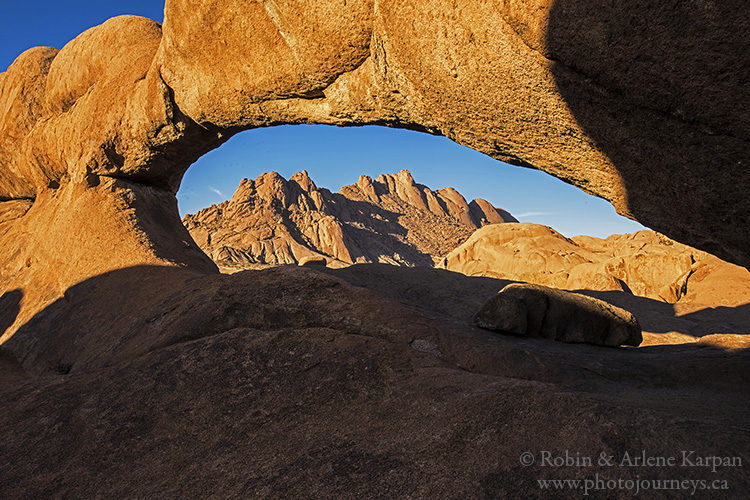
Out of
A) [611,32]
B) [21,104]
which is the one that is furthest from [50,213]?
[611,32]

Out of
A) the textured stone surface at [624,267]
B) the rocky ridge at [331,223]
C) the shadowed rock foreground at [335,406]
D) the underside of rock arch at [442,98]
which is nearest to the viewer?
the shadowed rock foreground at [335,406]

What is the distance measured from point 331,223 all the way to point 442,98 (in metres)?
53.9

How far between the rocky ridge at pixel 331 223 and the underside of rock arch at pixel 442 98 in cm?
2689

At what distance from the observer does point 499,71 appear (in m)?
3.21

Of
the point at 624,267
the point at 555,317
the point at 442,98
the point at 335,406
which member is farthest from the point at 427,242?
the point at 335,406

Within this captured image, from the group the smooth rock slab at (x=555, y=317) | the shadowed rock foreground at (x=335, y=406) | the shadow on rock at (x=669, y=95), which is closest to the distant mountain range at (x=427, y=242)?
the smooth rock slab at (x=555, y=317)

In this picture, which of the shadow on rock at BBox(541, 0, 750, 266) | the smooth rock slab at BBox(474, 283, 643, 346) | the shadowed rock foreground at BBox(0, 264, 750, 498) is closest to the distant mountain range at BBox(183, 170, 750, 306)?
the smooth rock slab at BBox(474, 283, 643, 346)

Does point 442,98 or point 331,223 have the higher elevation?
point 331,223

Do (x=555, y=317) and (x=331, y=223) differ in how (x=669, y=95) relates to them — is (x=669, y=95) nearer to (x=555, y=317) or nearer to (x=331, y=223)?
(x=555, y=317)

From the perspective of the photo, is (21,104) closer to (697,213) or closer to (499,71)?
(499,71)

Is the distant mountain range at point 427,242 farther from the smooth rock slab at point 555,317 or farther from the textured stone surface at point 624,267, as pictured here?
the smooth rock slab at point 555,317

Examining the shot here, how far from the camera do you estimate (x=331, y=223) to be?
57156 mm

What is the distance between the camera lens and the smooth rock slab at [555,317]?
18.1ft

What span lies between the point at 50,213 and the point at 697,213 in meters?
11.5
